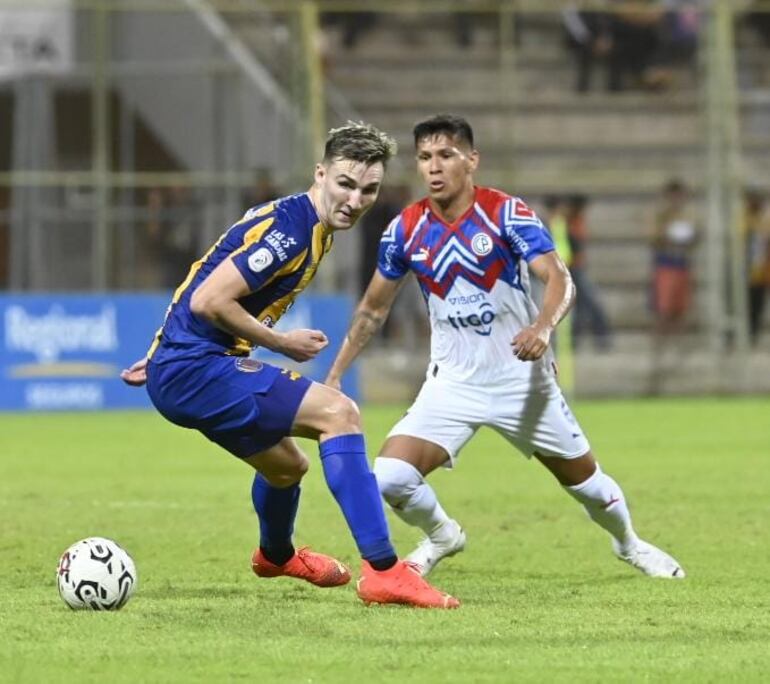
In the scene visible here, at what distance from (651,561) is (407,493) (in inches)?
48.4

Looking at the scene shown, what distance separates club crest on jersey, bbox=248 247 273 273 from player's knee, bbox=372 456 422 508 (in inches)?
55.6

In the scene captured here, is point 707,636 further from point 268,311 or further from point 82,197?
point 82,197

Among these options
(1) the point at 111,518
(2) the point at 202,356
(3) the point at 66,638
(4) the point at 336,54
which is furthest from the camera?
(4) the point at 336,54

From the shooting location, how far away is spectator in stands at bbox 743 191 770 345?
24828 mm

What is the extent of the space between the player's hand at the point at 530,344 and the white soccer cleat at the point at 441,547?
1123 mm

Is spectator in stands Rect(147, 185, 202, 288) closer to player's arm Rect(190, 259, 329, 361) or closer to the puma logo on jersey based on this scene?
the puma logo on jersey

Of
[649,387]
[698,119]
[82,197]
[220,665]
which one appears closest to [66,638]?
[220,665]

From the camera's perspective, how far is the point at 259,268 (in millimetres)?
7688

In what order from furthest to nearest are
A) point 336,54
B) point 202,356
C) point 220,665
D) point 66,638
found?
point 336,54 < point 202,356 < point 66,638 < point 220,665

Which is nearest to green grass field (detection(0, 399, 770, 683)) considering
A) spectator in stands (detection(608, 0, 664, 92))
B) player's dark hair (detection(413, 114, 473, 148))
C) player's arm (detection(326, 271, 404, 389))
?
player's arm (detection(326, 271, 404, 389))

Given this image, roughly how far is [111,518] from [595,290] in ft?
48.0

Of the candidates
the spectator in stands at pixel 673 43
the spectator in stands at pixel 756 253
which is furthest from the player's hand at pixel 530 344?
the spectator in stands at pixel 673 43

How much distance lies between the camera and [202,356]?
791 cm

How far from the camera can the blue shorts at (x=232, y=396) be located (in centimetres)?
779
